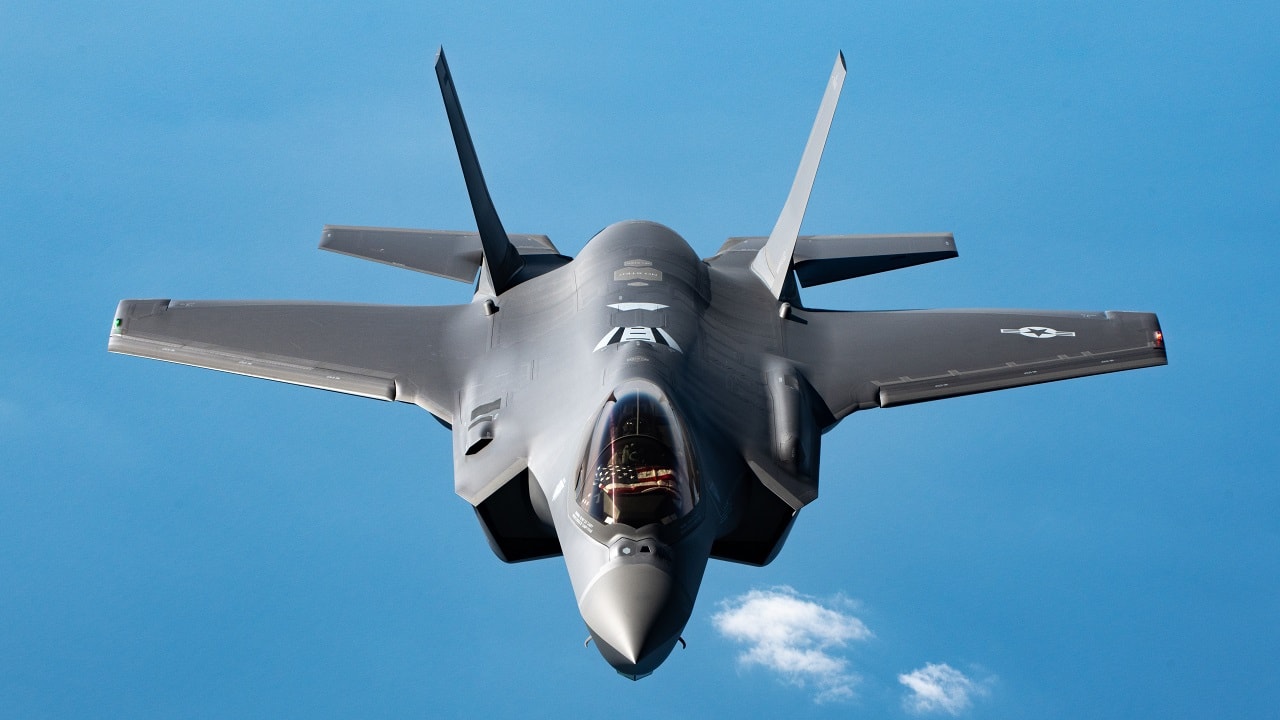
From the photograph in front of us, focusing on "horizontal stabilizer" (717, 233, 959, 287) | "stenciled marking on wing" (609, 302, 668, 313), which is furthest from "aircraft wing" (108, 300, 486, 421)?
"horizontal stabilizer" (717, 233, 959, 287)

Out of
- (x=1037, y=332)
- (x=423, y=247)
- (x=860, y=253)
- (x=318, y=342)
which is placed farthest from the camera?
(x=860, y=253)

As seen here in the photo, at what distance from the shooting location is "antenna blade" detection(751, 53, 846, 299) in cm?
1675

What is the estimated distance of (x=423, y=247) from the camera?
18516mm

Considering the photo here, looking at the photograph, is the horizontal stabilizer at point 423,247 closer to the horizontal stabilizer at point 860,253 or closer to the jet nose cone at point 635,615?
the horizontal stabilizer at point 860,253

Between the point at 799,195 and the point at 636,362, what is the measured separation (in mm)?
4227

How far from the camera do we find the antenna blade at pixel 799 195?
16.8 m

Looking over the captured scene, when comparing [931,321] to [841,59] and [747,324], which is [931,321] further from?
[841,59]

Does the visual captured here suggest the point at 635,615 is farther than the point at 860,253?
No

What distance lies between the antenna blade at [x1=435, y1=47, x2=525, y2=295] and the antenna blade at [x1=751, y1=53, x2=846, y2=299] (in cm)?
347

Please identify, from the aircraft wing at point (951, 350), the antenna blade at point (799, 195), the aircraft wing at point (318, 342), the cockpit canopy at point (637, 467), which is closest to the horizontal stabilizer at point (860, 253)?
the antenna blade at point (799, 195)

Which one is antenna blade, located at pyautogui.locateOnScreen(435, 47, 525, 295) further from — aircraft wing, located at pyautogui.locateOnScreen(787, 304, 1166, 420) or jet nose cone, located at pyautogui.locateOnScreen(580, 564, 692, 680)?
jet nose cone, located at pyautogui.locateOnScreen(580, 564, 692, 680)

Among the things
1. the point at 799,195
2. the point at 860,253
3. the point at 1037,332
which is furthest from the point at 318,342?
the point at 1037,332

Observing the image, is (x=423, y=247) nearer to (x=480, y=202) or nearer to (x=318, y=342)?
(x=480, y=202)

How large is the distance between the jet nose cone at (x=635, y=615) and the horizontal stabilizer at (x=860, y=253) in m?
8.05
